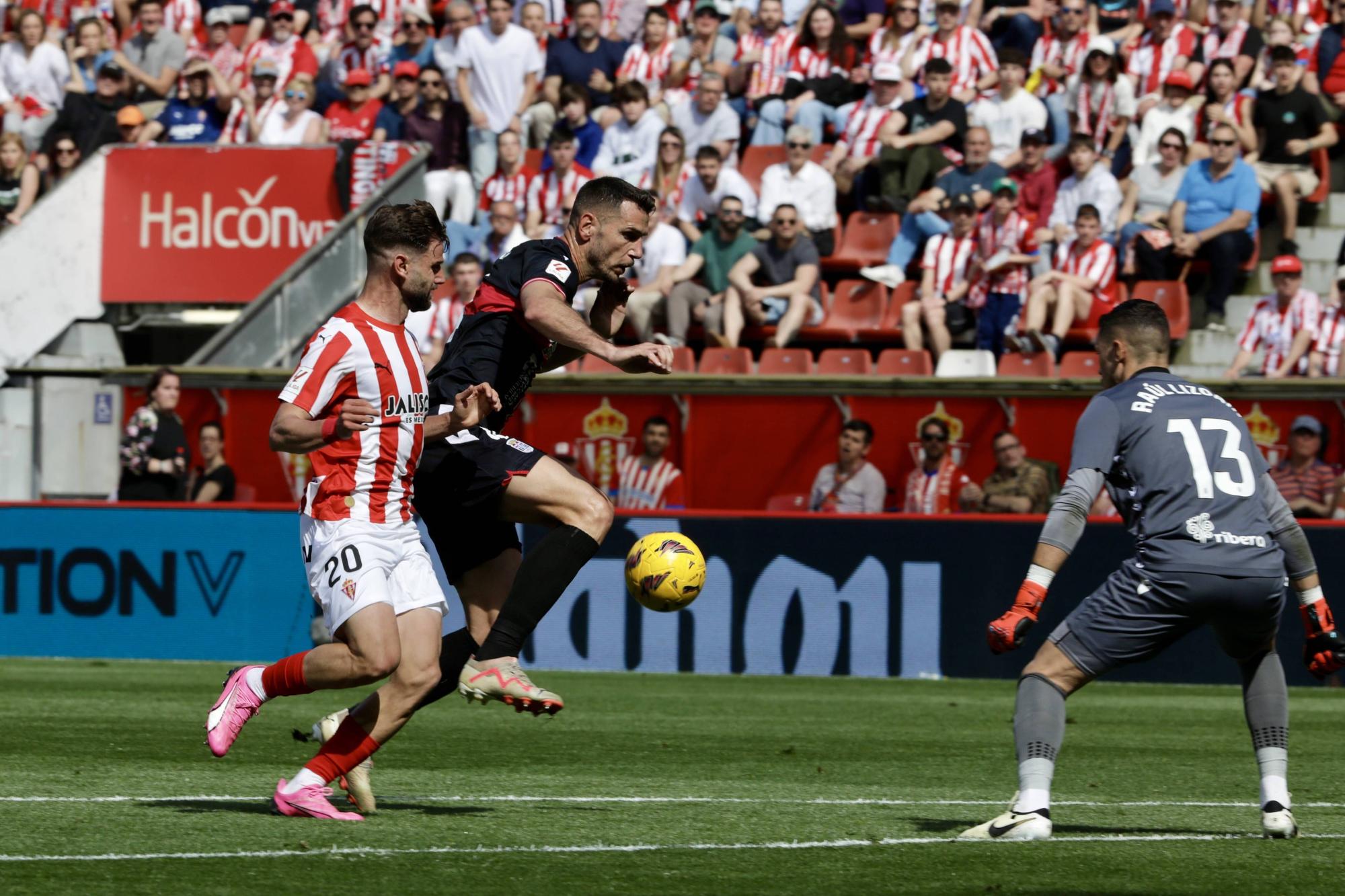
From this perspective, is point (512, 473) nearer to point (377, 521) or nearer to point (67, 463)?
point (377, 521)

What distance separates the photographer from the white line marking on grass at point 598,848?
5.95 metres

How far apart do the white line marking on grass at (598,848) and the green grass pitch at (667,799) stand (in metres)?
0.02

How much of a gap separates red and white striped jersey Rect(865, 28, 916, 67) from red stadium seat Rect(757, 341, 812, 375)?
3.52m

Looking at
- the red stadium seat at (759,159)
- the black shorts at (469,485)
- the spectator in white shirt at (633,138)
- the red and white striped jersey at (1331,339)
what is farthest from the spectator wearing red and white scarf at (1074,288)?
the black shorts at (469,485)

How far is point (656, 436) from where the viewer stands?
16.7 m

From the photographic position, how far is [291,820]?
6.81 meters

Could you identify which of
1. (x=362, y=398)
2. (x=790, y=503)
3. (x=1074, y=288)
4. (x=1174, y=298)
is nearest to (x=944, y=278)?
(x=1074, y=288)

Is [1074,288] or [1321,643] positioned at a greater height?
[1074,288]

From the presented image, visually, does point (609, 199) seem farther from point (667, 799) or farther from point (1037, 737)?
point (1037, 737)

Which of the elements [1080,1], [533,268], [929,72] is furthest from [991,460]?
[533,268]

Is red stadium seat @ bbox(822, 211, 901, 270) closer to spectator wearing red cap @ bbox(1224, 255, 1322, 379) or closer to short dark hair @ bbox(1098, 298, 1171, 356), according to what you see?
spectator wearing red cap @ bbox(1224, 255, 1322, 379)

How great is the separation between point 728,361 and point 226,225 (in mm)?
6042

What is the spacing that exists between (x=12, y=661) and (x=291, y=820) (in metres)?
9.62

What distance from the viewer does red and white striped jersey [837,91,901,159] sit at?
62.9 ft
